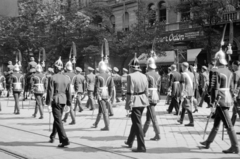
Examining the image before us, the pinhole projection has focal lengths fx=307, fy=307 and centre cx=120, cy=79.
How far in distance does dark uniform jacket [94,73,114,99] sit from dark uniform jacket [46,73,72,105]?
1842 mm

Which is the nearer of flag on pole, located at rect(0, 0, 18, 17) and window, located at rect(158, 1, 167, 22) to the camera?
flag on pole, located at rect(0, 0, 18, 17)

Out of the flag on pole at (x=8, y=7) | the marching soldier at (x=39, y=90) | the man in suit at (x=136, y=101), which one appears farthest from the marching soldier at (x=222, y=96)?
the marching soldier at (x=39, y=90)

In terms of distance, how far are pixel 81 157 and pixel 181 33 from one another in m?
22.4

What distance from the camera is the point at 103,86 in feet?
31.1

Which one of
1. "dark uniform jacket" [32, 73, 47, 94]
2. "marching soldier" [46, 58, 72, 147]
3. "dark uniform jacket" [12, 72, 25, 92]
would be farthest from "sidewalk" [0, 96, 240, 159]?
"dark uniform jacket" [12, 72, 25, 92]

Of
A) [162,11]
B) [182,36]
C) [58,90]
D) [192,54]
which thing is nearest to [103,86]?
[58,90]

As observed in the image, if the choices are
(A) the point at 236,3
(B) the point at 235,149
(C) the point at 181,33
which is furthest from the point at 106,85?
(C) the point at 181,33

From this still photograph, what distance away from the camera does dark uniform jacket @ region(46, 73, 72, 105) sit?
7.39 metres

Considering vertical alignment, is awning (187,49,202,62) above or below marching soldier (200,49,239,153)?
above

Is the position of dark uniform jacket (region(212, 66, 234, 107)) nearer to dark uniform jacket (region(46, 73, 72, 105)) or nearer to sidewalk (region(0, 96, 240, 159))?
sidewalk (region(0, 96, 240, 159))

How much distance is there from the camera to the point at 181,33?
27062 mm

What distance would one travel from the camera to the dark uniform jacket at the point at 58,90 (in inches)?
291

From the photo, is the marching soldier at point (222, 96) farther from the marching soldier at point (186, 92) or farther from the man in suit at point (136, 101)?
the marching soldier at point (186, 92)

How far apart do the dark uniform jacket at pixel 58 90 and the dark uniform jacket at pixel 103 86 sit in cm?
184
